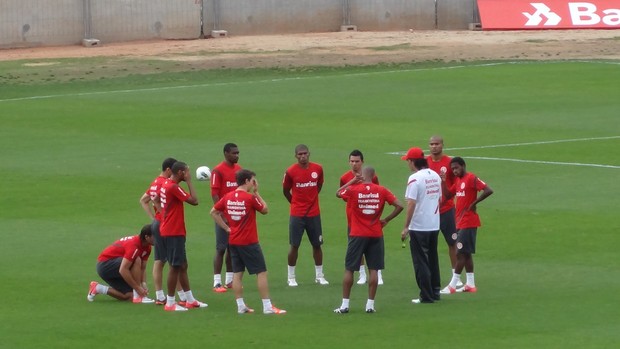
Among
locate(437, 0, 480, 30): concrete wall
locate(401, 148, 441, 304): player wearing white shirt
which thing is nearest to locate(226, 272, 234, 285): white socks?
locate(401, 148, 441, 304): player wearing white shirt

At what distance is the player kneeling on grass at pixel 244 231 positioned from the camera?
18.7 m

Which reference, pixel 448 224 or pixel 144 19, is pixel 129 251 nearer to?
pixel 448 224

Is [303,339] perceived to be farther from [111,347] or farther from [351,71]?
[351,71]

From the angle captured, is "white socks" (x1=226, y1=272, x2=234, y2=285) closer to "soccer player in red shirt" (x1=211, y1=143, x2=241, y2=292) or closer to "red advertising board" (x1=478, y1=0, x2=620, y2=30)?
"soccer player in red shirt" (x1=211, y1=143, x2=241, y2=292)

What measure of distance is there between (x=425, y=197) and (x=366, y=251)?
1092 millimetres

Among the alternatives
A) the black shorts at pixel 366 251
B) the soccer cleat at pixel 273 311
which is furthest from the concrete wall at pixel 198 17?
the black shorts at pixel 366 251

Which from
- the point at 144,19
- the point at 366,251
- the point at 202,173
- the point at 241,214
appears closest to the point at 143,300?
the point at 241,214

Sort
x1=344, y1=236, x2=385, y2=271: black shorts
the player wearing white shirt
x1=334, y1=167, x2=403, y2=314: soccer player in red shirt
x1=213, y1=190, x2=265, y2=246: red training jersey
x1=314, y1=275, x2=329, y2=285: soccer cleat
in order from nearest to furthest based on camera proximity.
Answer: x1=213, y1=190, x2=265, y2=246: red training jersey < x1=334, y1=167, x2=403, y2=314: soccer player in red shirt < x1=344, y1=236, x2=385, y2=271: black shorts < the player wearing white shirt < x1=314, y1=275, x2=329, y2=285: soccer cleat

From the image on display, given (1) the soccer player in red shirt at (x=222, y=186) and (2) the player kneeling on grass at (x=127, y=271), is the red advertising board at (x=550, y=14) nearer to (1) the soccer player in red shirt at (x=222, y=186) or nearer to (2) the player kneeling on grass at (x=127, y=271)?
(1) the soccer player in red shirt at (x=222, y=186)

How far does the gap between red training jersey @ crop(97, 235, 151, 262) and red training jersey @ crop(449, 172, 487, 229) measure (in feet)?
14.5

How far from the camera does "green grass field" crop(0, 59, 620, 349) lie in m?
18.0

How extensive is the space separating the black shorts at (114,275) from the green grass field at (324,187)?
0.30 m

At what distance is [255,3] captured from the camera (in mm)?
61438

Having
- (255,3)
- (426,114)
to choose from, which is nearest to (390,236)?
(426,114)
